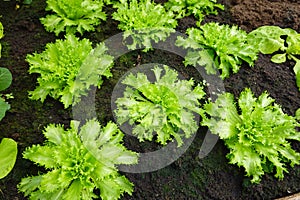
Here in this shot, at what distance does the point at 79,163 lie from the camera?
7.95 ft

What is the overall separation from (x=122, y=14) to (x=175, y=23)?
450 millimetres

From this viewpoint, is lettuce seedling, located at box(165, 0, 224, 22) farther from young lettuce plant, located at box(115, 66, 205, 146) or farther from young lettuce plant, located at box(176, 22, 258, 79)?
young lettuce plant, located at box(115, 66, 205, 146)

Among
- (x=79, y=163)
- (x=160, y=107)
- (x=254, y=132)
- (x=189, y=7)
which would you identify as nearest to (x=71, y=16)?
(x=189, y=7)

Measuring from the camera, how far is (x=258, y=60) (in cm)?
325

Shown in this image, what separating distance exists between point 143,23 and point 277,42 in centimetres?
117

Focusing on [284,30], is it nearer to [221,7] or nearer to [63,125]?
[221,7]

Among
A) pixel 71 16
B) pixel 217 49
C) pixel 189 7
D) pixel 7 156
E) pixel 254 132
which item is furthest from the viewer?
pixel 189 7

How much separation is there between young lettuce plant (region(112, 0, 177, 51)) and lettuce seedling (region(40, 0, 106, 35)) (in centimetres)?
19

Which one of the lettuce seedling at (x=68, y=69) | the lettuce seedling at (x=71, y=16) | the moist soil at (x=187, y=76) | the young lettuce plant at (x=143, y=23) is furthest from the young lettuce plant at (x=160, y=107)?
the lettuce seedling at (x=71, y=16)

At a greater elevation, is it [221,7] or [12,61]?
[221,7]

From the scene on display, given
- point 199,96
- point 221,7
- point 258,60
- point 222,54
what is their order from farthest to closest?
point 221,7 < point 258,60 < point 222,54 < point 199,96

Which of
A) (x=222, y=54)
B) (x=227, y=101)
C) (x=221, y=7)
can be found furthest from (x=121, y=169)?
(x=221, y=7)

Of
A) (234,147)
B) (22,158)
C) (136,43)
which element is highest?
(136,43)

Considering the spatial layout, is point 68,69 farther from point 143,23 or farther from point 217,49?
point 217,49
